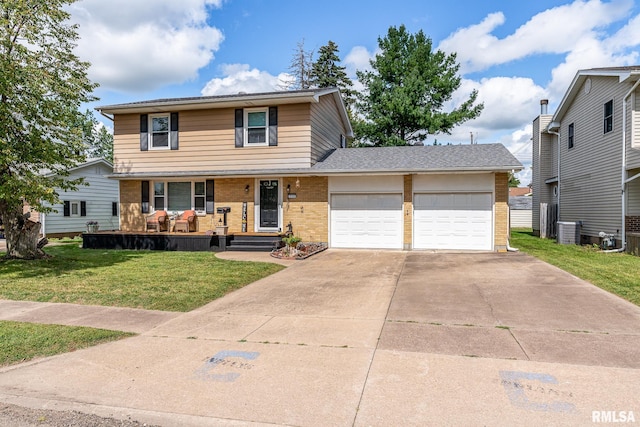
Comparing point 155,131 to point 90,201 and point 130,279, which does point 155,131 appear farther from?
point 90,201

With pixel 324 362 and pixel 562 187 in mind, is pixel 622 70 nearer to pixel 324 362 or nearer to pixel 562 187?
pixel 562 187

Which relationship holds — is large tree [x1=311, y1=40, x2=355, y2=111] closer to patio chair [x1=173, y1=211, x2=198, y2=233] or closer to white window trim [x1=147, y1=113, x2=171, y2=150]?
white window trim [x1=147, y1=113, x2=171, y2=150]

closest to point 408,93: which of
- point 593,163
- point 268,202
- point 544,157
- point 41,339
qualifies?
point 544,157

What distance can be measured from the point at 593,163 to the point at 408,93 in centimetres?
1259

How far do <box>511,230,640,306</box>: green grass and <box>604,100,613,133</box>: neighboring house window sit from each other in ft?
15.0

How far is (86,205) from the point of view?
23.2 metres

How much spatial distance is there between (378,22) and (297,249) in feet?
66.6

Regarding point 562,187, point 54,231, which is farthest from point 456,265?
point 54,231

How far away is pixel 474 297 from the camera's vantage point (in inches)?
279

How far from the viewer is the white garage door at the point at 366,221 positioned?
14.6m

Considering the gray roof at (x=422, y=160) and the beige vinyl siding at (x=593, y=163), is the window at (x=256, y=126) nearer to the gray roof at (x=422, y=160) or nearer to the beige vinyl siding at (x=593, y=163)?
the gray roof at (x=422, y=160)

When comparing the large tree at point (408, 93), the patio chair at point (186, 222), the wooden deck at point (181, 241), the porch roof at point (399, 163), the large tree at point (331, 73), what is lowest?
the wooden deck at point (181, 241)

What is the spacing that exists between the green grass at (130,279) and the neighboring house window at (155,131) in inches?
211

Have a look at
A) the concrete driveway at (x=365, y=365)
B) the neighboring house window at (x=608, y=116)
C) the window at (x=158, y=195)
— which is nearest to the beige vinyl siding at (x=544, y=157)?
the neighboring house window at (x=608, y=116)
